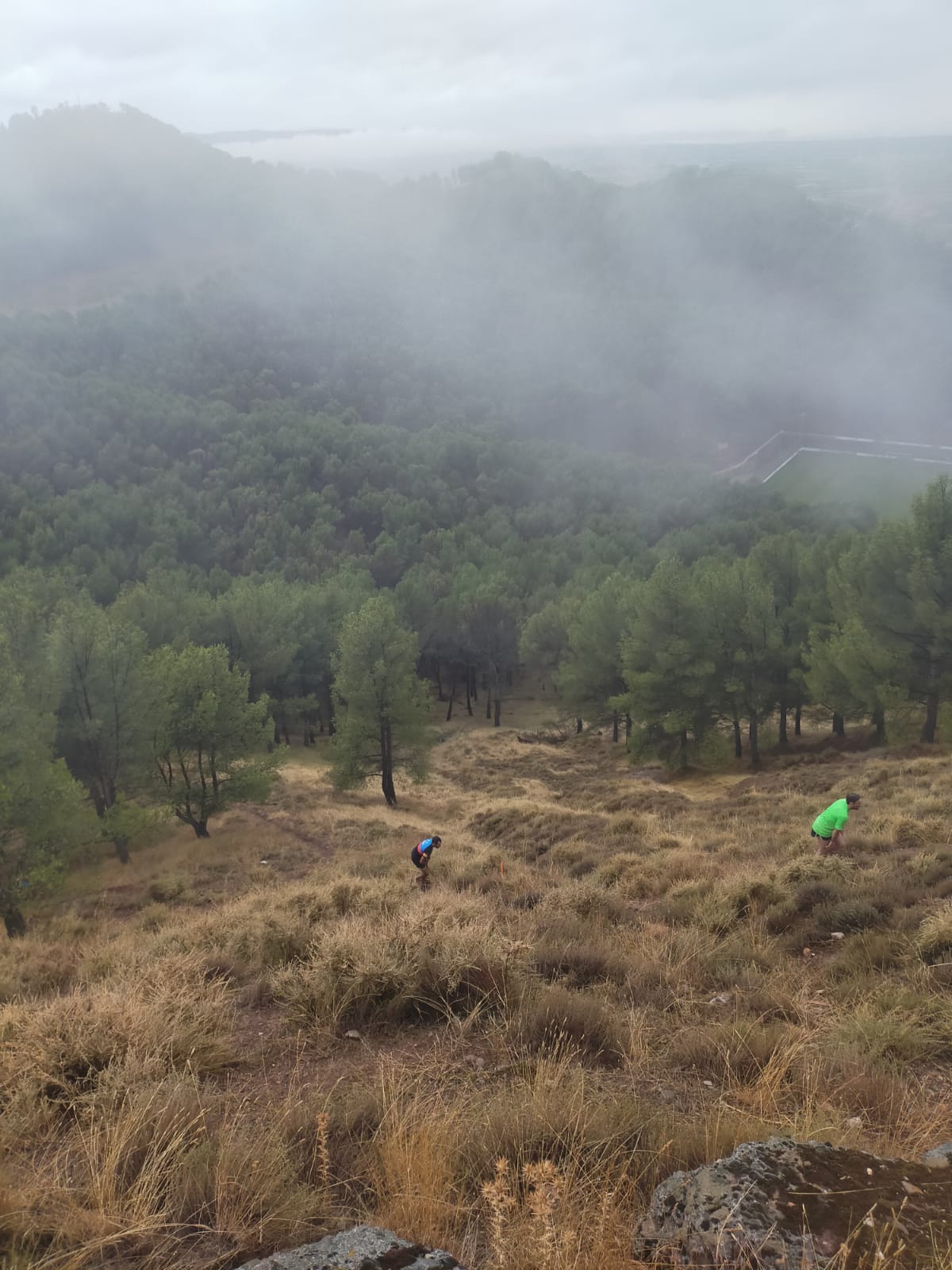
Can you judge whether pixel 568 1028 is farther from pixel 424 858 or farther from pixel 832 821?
pixel 832 821

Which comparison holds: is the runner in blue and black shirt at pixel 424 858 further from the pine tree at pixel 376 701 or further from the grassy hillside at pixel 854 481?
the grassy hillside at pixel 854 481

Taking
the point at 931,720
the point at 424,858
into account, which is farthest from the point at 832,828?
the point at 931,720

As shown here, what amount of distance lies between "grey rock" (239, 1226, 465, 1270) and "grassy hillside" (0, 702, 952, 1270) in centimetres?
22

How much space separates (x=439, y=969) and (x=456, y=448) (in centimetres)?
11701

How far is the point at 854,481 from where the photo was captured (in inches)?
4476

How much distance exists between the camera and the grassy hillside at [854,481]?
100812mm

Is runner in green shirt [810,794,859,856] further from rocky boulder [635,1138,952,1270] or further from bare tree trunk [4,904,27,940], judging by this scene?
bare tree trunk [4,904,27,940]

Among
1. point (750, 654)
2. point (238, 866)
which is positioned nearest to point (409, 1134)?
point (238, 866)

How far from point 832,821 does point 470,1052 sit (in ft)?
21.9

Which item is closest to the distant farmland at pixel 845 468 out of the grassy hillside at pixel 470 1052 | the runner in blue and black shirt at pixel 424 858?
the runner in blue and black shirt at pixel 424 858

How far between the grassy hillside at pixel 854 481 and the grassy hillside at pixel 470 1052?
9593 cm

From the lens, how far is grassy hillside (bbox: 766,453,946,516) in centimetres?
10081

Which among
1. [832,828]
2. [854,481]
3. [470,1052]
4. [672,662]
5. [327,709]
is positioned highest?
[854,481]

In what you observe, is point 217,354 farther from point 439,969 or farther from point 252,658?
point 439,969
